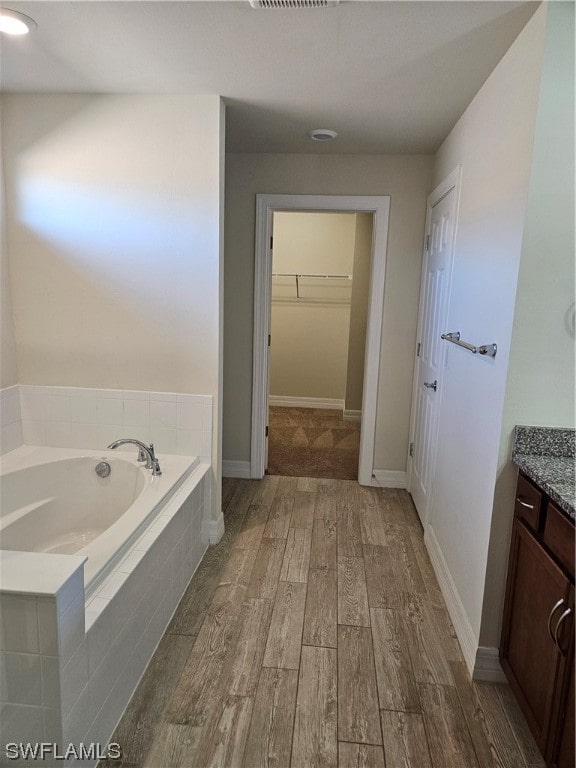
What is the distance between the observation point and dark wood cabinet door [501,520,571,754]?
4.29 ft

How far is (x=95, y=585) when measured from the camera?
1.50m

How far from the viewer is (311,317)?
5.79 meters

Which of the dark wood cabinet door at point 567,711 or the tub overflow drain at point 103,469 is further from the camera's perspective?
the tub overflow drain at point 103,469

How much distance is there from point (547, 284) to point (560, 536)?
78 centimetres

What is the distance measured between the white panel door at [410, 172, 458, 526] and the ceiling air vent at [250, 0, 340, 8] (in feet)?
3.95

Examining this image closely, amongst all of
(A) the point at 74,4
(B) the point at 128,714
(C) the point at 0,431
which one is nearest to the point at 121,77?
(A) the point at 74,4

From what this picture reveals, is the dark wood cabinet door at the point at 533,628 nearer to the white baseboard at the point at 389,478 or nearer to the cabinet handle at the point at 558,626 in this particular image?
the cabinet handle at the point at 558,626

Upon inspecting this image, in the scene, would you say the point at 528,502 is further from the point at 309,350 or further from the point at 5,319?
the point at 309,350

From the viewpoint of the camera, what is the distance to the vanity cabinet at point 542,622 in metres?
1.25

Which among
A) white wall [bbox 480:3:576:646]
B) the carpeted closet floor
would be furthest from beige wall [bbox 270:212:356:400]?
white wall [bbox 480:3:576:646]

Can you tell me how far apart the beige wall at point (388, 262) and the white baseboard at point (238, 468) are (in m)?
0.18

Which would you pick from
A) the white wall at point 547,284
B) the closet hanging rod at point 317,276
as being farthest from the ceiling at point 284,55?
the closet hanging rod at point 317,276

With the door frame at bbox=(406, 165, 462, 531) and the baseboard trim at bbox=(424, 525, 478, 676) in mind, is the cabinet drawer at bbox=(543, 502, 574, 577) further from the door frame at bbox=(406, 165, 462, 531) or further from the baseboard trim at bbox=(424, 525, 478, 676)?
the door frame at bbox=(406, 165, 462, 531)

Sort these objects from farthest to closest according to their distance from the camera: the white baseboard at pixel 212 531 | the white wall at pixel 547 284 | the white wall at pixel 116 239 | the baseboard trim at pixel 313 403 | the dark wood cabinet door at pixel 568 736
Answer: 1. the baseboard trim at pixel 313 403
2. the white baseboard at pixel 212 531
3. the white wall at pixel 116 239
4. the white wall at pixel 547 284
5. the dark wood cabinet door at pixel 568 736
